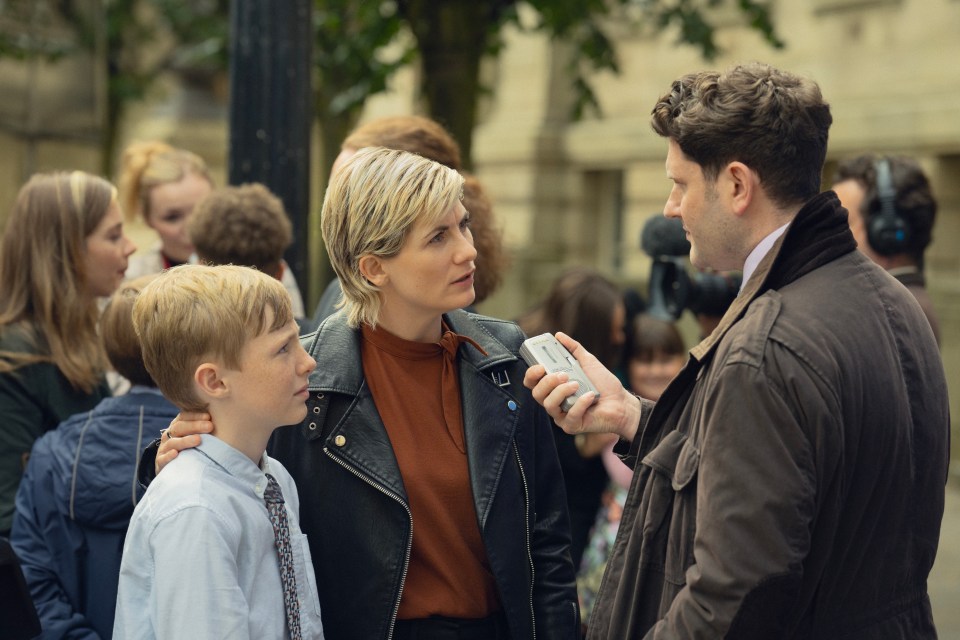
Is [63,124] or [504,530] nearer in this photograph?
[504,530]

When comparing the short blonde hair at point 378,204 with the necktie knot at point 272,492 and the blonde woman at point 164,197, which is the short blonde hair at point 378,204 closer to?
the necktie knot at point 272,492

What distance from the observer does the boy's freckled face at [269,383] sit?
2783mm

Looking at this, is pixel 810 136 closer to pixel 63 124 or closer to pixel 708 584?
pixel 708 584

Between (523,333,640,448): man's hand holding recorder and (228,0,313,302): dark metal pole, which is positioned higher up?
(228,0,313,302): dark metal pole

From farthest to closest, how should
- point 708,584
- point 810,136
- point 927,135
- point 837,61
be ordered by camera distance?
point 837,61, point 927,135, point 810,136, point 708,584

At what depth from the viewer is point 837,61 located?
36.4 feet

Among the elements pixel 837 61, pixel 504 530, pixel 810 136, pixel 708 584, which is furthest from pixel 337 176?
pixel 837 61

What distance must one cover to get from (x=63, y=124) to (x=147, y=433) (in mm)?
2896

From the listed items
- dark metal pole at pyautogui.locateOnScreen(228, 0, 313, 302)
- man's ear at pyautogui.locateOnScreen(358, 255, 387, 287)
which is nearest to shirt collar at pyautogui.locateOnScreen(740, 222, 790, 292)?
man's ear at pyautogui.locateOnScreen(358, 255, 387, 287)

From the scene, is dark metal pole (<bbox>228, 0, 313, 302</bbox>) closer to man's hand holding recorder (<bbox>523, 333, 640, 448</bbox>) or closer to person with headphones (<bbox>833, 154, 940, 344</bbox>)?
Result: person with headphones (<bbox>833, 154, 940, 344</bbox>)

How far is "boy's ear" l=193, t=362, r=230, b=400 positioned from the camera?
2777 millimetres

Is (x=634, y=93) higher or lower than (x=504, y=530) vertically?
higher

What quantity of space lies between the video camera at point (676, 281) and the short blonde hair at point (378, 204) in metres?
Result: 1.83

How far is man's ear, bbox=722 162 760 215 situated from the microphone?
8.20ft
